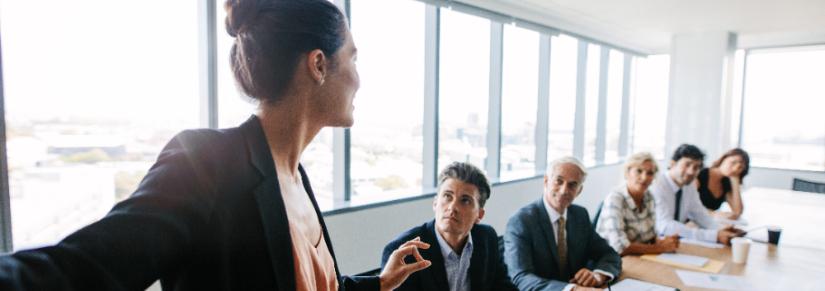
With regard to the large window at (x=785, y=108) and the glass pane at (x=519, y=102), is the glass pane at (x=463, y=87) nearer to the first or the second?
the glass pane at (x=519, y=102)

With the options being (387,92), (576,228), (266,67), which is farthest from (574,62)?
(266,67)

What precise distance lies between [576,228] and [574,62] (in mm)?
4443

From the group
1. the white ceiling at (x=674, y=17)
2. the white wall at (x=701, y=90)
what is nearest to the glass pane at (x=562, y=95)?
the white ceiling at (x=674, y=17)

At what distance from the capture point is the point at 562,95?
610 centimetres

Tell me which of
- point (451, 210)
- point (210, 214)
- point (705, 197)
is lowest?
point (705, 197)

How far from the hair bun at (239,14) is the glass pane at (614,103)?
23.9ft

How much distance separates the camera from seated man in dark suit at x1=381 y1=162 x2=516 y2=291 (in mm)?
1792

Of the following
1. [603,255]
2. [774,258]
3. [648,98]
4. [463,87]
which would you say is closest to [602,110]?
[648,98]

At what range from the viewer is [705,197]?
3936 millimetres

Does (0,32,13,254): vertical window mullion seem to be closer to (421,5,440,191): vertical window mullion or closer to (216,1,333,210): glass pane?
(216,1,333,210): glass pane

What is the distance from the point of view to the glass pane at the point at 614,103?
7359 millimetres

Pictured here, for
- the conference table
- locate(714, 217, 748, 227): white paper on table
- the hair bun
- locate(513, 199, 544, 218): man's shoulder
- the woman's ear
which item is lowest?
locate(714, 217, 748, 227): white paper on table

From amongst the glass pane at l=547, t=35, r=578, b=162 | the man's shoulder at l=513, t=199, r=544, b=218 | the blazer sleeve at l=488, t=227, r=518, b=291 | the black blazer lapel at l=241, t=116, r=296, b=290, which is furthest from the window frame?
the man's shoulder at l=513, t=199, r=544, b=218

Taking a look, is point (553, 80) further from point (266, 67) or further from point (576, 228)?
point (266, 67)
